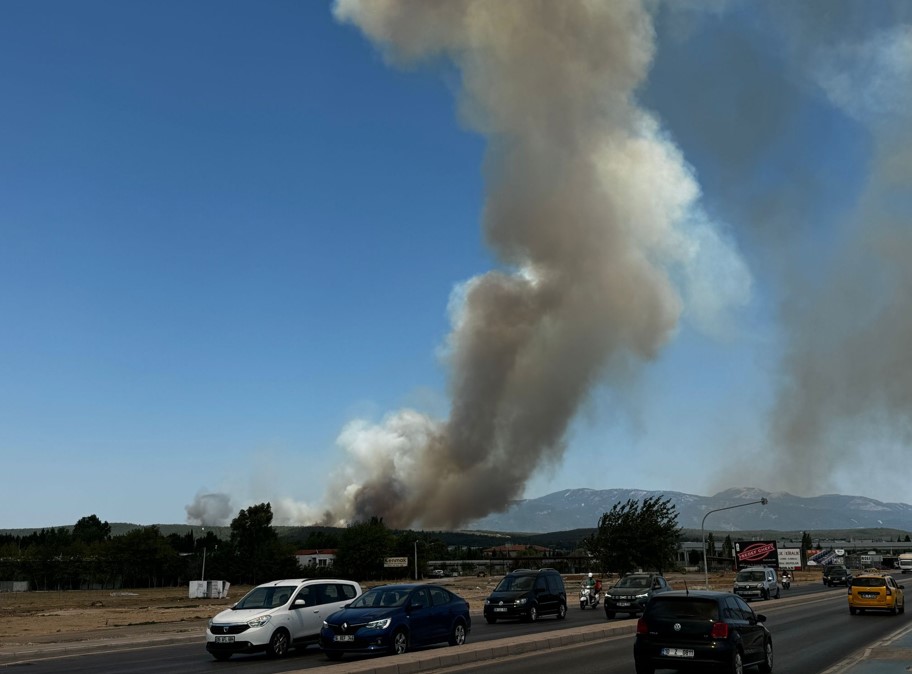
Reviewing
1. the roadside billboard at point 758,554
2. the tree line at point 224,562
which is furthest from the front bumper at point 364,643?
the roadside billboard at point 758,554

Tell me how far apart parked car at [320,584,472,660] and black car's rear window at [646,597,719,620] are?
657 centimetres

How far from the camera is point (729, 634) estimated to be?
14461 millimetres

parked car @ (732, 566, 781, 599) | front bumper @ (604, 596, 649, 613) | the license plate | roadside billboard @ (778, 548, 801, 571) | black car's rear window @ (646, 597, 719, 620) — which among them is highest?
black car's rear window @ (646, 597, 719, 620)

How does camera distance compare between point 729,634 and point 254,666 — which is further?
point 254,666

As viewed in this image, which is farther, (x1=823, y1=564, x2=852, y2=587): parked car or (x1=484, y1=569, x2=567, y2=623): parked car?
(x1=823, y1=564, x2=852, y2=587): parked car

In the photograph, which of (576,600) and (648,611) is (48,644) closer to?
(648,611)

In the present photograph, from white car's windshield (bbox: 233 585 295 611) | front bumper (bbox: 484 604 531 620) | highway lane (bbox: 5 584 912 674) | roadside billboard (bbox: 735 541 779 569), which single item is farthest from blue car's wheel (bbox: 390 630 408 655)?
roadside billboard (bbox: 735 541 779 569)

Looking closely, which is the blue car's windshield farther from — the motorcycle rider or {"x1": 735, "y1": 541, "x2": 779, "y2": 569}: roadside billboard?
{"x1": 735, "y1": 541, "x2": 779, "y2": 569}: roadside billboard

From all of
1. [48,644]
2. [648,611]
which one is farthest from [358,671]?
[48,644]

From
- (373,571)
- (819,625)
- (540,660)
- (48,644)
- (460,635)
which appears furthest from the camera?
(373,571)

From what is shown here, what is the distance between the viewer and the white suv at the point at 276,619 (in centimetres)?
2022

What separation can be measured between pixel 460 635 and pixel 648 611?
305 inches

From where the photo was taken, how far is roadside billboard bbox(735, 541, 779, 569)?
9481 cm

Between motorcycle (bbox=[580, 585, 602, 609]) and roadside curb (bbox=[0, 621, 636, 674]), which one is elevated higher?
roadside curb (bbox=[0, 621, 636, 674])
